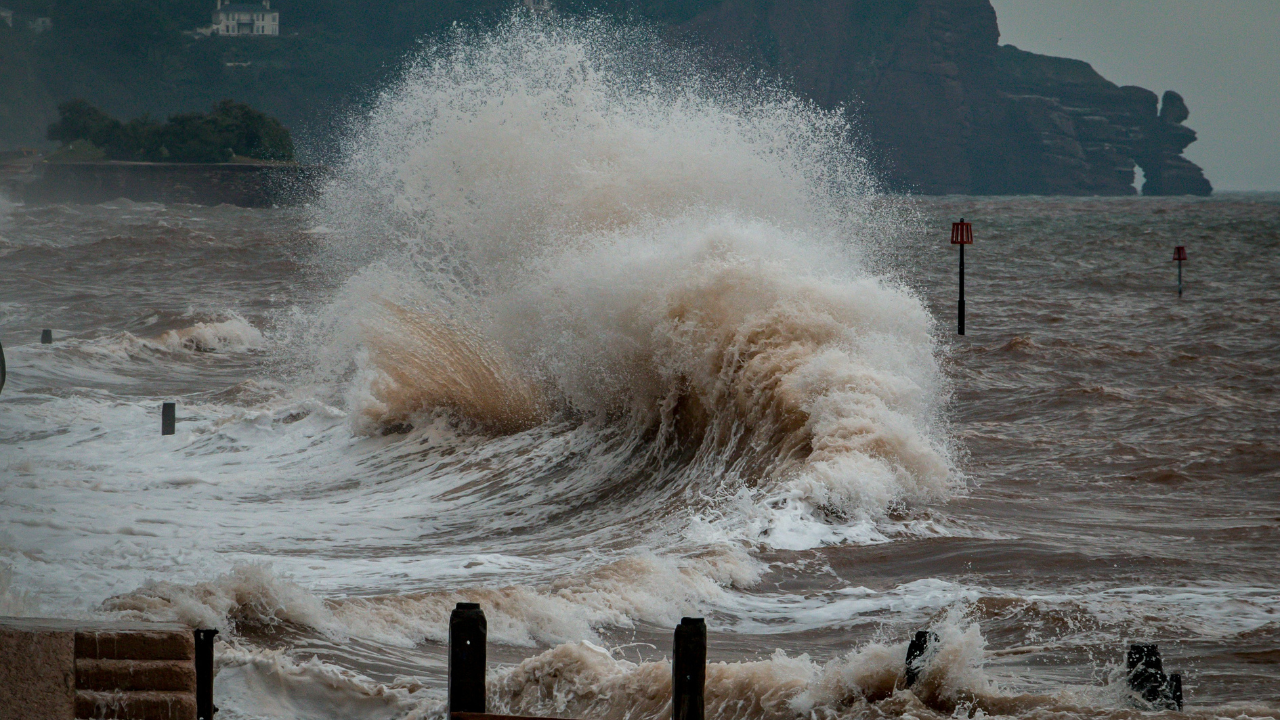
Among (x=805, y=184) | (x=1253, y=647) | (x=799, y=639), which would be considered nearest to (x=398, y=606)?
(x=799, y=639)

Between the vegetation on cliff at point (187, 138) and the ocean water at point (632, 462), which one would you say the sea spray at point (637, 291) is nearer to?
the ocean water at point (632, 462)

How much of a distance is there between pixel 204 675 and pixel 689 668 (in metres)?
1.51

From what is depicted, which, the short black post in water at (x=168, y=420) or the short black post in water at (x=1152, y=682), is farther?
the short black post in water at (x=168, y=420)

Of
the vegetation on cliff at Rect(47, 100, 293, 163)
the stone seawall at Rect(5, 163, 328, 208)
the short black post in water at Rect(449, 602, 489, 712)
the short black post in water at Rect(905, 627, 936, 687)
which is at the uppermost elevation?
the vegetation on cliff at Rect(47, 100, 293, 163)

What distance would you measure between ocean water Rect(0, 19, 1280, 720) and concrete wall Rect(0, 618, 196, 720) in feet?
2.67

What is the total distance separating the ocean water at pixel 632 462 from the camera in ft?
17.6

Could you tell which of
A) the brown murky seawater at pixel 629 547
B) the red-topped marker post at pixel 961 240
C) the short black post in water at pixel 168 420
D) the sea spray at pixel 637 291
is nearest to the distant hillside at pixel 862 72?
the red-topped marker post at pixel 961 240

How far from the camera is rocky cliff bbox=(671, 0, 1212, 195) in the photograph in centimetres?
17875

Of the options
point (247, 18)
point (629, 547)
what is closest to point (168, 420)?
point (629, 547)

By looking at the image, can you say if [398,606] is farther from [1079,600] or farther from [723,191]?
[723,191]

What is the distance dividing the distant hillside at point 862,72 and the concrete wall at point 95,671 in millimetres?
143667

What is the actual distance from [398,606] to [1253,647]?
383cm

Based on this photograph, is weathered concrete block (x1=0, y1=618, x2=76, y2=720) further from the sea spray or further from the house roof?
the house roof

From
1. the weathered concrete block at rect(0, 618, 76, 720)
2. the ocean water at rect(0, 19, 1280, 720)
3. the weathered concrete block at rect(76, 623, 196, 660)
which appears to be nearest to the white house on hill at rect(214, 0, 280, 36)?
the ocean water at rect(0, 19, 1280, 720)
